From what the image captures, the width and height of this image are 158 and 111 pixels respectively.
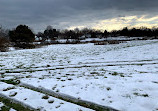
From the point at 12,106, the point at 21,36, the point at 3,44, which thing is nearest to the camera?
the point at 12,106

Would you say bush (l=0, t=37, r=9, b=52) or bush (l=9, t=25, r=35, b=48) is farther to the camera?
bush (l=9, t=25, r=35, b=48)

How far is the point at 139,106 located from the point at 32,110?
10.3ft

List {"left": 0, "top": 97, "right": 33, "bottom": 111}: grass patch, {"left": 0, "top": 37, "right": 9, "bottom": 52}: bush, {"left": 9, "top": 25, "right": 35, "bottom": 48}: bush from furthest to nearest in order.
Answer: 1. {"left": 9, "top": 25, "right": 35, "bottom": 48}: bush
2. {"left": 0, "top": 37, "right": 9, "bottom": 52}: bush
3. {"left": 0, "top": 97, "right": 33, "bottom": 111}: grass patch

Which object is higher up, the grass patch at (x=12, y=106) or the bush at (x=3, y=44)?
the bush at (x=3, y=44)

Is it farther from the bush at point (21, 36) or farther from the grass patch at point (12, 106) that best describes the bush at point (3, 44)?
the grass patch at point (12, 106)

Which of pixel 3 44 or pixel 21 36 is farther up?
pixel 21 36

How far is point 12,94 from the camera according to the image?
453 cm

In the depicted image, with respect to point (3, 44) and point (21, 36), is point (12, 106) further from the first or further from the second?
point (21, 36)

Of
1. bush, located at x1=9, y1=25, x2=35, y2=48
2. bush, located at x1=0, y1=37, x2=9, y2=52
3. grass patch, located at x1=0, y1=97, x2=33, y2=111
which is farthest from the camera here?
bush, located at x1=9, y1=25, x2=35, y2=48

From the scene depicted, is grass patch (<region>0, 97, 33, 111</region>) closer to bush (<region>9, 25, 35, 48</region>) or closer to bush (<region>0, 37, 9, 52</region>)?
bush (<region>0, 37, 9, 52</region>)

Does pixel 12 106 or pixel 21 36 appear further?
pixel 21 36

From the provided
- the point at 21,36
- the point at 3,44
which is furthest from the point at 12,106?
the point at 21,36

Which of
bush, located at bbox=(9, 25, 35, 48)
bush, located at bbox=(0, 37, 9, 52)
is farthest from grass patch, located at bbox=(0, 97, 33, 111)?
bush, located at bbox=(9, 25, 35, 48)

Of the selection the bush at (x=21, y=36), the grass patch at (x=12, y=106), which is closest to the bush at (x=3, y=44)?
the bush at (x=21, y=36)
